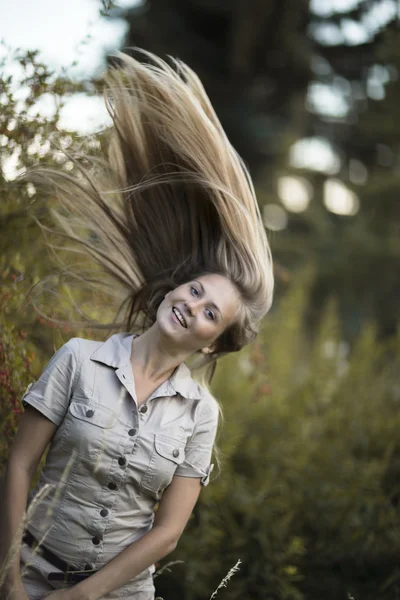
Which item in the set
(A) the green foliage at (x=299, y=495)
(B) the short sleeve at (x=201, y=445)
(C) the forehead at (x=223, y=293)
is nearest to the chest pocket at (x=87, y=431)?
(B) the short sleeve at (x=201, y=445)

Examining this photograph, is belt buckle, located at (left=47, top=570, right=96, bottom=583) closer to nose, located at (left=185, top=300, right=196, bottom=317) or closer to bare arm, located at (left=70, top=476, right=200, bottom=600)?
bare arm, located at (left=70, top=476, right=200, bottom=600)

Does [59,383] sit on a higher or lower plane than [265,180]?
higher

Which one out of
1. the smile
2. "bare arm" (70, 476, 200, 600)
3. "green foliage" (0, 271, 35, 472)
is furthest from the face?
"green foliage" (0, 271, 35, 472)

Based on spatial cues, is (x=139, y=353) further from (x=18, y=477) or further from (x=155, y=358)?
(x=18, y=477)

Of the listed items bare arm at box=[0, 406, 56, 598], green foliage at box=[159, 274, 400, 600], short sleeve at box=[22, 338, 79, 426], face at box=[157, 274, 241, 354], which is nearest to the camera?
bare arm at box=[0, 406, 56, 598]

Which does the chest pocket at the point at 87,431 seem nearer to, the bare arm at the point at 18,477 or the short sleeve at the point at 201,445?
the bare arm at the point at 18,477

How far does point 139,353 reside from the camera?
9.93 ft

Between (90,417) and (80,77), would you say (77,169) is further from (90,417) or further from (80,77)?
(90,417)

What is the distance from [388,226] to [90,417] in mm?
13982

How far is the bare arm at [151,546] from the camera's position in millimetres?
2740

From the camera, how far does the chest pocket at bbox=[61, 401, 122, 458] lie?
2.76m

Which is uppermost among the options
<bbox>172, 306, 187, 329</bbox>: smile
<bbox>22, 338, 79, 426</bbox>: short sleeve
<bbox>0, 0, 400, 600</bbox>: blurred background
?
<bbox>172, 306, 187, 329</bbox>: smile

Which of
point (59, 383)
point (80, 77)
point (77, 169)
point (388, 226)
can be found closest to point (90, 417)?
point (59, 383)

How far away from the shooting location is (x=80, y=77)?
3.80 meters
